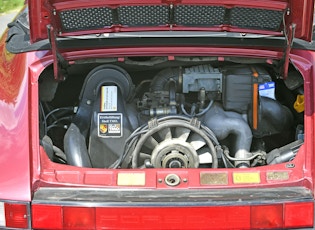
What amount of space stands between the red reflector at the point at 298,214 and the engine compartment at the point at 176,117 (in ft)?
1.25

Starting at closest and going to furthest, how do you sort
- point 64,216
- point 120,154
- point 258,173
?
point 64,216
point 258,173
point 120,154

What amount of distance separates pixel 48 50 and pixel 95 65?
35 centimetres

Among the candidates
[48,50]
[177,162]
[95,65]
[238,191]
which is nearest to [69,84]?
[95,65]

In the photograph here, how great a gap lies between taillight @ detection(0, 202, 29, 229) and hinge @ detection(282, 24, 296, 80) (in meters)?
1.41

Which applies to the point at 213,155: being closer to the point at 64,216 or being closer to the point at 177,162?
the point at 177,162

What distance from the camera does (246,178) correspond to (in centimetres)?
232

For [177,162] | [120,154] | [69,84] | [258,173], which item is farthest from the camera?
[69,84]

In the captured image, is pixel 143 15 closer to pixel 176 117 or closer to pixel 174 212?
→ pixel 176 117

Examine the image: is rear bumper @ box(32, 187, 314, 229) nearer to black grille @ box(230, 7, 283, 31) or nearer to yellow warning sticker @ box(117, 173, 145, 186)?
yellow warning sticker @ box(117, 173, 145, 186)

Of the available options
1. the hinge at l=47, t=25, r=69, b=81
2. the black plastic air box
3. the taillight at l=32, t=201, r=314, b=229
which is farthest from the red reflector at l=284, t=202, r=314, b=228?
the hinge at l=47, t=25, r=69, b=81

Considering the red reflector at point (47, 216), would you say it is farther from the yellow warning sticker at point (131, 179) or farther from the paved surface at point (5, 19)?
the paved surface at point (5, 19)

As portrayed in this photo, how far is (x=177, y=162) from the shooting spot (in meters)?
2.51

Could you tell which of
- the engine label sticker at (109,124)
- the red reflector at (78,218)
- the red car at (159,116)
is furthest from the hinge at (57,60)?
the red reflector at (78,218)

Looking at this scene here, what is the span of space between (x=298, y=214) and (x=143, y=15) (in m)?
1.16
